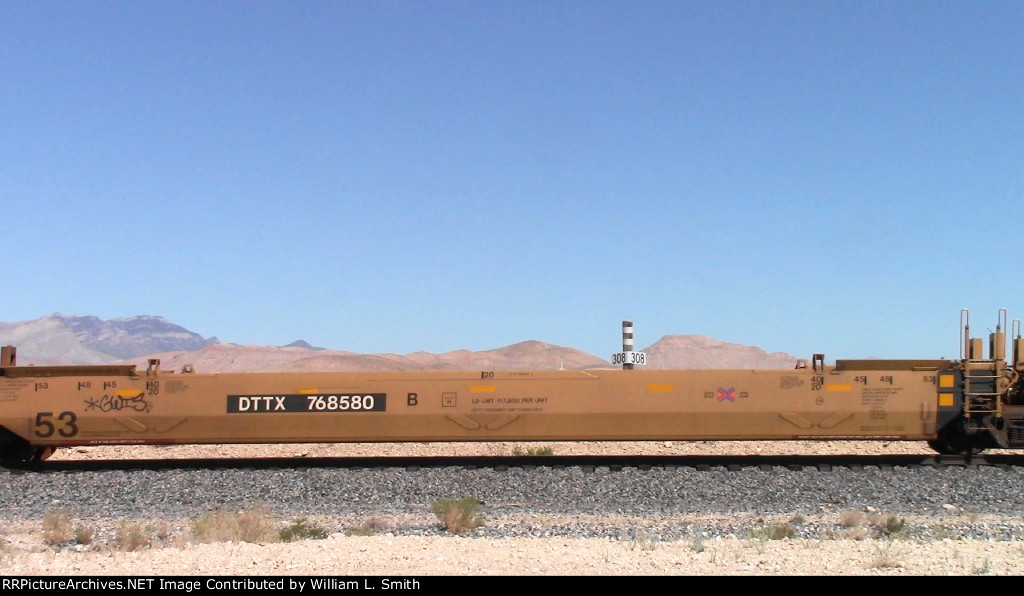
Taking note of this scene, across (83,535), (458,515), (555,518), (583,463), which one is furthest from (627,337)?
(83,535)

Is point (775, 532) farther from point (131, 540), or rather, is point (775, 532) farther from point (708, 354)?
point (708, 354)

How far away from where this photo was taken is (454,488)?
551 inches

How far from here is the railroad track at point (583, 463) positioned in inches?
603

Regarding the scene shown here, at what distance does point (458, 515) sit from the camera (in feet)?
36.4

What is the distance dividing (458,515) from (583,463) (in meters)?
5.10

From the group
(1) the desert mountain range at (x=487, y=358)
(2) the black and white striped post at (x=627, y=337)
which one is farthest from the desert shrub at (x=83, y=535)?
(1) the desert mountain range at (x=487, y=358)

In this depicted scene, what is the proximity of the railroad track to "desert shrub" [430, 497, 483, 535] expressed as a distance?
3.77 meters

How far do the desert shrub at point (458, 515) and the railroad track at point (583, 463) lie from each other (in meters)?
3.77

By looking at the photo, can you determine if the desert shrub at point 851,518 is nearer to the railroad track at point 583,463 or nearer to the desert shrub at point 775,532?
the desert shrub at point 775,532

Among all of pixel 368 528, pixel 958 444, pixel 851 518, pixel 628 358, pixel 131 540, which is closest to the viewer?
pixel 131 540
